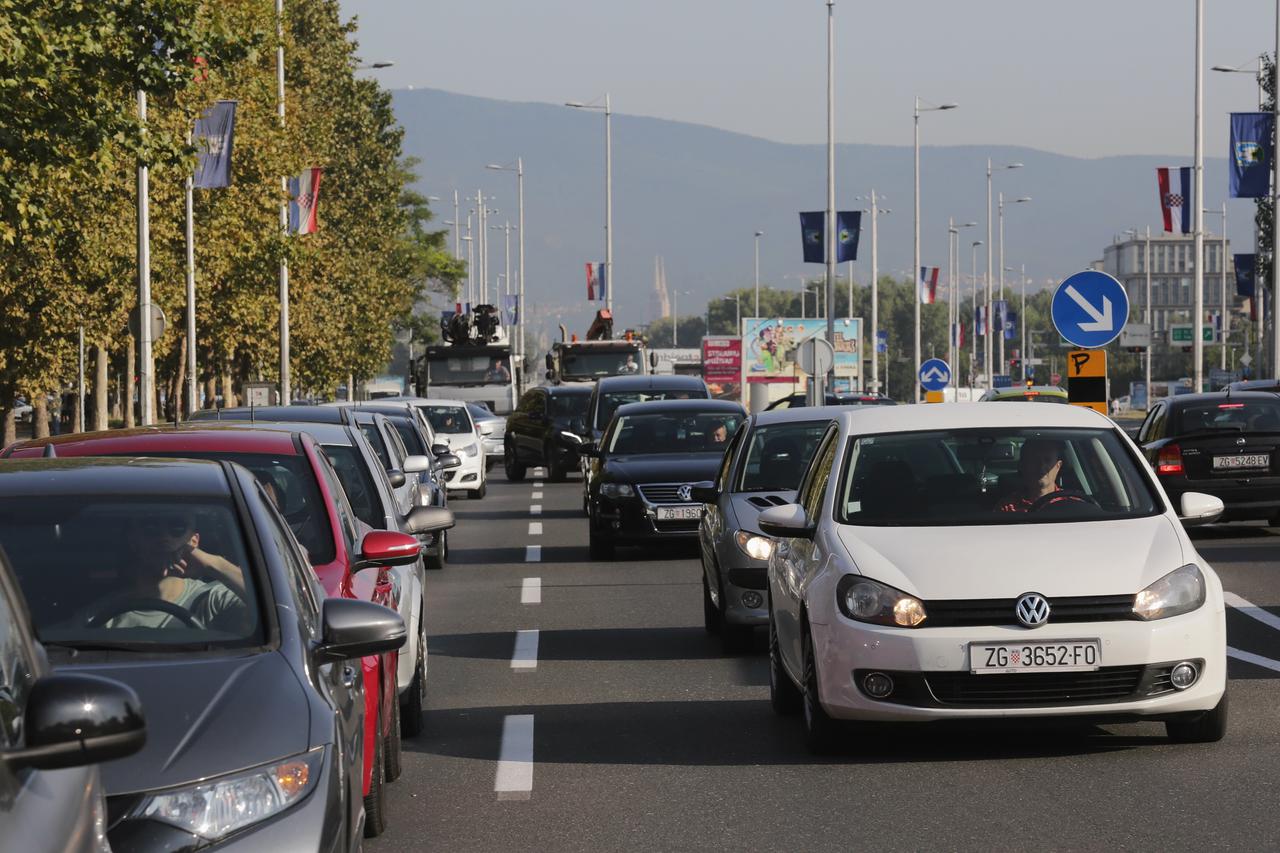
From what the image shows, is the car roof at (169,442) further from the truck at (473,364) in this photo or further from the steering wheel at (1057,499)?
the truck at (473,364)

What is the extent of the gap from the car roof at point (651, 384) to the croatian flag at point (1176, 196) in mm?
21301

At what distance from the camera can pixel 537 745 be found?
9.88m

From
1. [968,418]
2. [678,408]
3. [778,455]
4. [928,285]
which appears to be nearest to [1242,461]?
[678,408]

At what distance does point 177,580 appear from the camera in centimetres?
605

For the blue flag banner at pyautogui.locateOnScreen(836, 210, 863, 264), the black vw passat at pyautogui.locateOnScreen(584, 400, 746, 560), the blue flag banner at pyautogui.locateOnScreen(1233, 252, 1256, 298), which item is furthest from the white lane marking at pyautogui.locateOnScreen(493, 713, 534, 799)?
the blue flag banner at pyautogui.locateOnScreen(1233, 252, 1256, 298)

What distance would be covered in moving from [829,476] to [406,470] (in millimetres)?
7805

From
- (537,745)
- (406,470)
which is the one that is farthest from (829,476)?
(406,470)

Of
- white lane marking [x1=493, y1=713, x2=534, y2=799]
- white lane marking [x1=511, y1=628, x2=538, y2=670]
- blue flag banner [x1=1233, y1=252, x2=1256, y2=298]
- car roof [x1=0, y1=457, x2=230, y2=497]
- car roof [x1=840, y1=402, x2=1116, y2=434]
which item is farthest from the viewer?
blue flag banner [x1=1233, y1=252, x2=1256, y2=298]

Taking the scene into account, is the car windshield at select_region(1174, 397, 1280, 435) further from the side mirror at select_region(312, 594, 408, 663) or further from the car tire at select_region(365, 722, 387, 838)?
the side mirror at select_region(312, 594, 408, 663)

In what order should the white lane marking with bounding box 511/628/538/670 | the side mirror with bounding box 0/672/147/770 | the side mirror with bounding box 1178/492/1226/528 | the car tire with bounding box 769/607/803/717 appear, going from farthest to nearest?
the white lane marking with bounding box 511/628/538/670 < the side mirror with bounding box 1178/492/1226/528 < the car tire with bounding box 769/607/803/717 < the side mirror with bounding box 0/672/147/770

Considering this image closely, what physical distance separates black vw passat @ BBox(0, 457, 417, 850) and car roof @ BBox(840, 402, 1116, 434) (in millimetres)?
4159

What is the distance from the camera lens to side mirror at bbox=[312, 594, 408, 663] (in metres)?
5.86

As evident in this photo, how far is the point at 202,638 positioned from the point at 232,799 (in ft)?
3.40

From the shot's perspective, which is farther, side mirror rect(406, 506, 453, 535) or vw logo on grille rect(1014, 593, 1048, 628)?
side mirror rect(406, 506, 453, 535)
